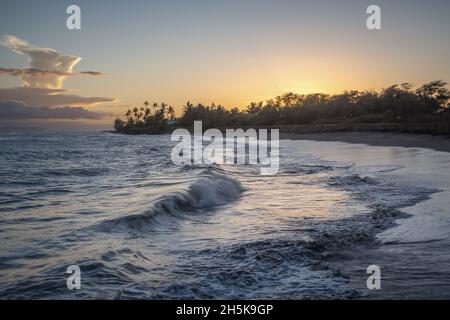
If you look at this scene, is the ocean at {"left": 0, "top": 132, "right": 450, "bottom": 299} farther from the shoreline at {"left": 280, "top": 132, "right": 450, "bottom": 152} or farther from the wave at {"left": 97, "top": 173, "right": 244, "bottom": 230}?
the shoreline at {"left": 280, "top": 132, "right": 450, "bottom": 152}

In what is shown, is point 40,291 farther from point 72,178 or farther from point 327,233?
point 72,178

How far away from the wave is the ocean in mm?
36

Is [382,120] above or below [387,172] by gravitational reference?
above

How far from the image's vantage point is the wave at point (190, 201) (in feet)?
20.0

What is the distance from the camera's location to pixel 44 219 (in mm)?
6395

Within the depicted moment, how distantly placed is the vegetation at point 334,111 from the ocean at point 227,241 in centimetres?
2993

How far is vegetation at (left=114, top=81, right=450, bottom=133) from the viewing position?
42938mm

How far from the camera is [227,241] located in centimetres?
506

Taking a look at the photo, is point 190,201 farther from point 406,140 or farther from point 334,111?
point 334,111

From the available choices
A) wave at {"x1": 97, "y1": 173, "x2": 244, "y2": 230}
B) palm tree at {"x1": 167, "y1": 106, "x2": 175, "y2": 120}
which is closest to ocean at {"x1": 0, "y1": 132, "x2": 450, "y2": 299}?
wave at {"x1": 97, "y1": 173, "x2": 244, "y2": 230}

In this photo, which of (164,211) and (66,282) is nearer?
(66,282)
